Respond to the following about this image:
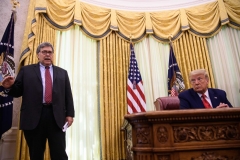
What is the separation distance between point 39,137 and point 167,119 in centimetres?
117

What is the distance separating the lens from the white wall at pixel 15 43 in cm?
304

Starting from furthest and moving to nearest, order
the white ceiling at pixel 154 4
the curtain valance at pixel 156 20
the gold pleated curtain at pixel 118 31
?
1. the white ceiling at pixel 154 4
2. the curtain valance at pixel 156 20
3. the gold pleated curtain at pixel 118 31

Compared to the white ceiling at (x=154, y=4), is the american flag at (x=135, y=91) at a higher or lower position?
lower

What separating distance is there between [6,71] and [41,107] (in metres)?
1.47

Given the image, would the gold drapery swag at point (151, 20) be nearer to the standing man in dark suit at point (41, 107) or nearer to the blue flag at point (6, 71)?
the blue flag at point (6, 71)

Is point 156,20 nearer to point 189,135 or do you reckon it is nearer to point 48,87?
point 48,87

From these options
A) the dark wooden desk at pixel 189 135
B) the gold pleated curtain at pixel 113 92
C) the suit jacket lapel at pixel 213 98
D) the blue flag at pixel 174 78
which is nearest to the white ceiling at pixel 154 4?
the gold pleated curtain at pixel 113 92

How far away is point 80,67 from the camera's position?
4.10 meters

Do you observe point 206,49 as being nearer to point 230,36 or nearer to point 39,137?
point 230,36

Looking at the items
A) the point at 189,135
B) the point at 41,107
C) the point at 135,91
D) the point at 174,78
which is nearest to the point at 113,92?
the point at 135,91

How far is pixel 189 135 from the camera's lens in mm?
1284

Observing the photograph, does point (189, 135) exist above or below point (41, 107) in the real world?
below

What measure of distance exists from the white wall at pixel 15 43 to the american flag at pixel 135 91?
79.8 inches

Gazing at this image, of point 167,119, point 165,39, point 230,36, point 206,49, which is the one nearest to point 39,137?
point 167,119
